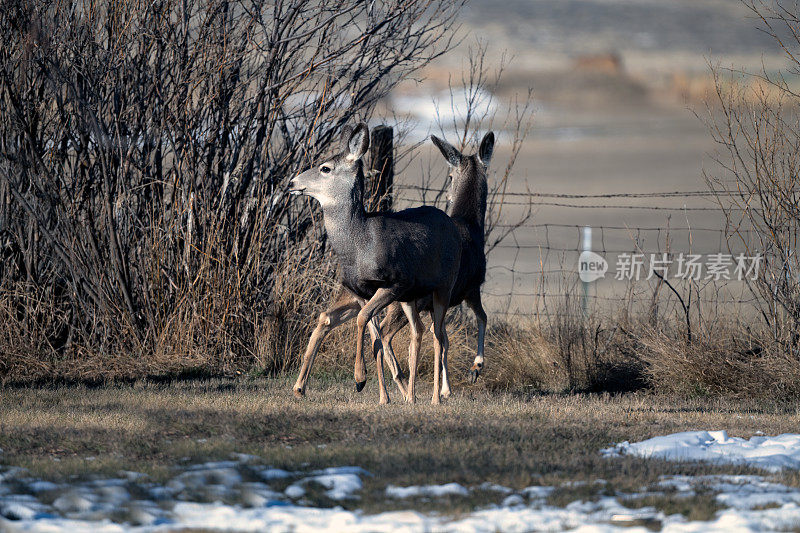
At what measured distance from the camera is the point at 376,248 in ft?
24.1

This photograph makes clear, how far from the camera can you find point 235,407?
760 centimetres

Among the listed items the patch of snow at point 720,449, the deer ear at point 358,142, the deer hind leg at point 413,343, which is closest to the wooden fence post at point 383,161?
the deer hind leg at point 413,343

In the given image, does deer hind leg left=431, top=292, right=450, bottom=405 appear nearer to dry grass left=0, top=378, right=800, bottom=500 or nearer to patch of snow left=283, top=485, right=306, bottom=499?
dry grass left=0, top=378, right=800, bottom=500

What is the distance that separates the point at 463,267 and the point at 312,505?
156 inches

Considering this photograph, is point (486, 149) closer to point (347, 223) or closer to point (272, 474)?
point (347, 223)

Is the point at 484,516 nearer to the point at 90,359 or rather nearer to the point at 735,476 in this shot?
the point at 735,476

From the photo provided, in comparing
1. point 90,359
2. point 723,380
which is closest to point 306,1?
point 90,359

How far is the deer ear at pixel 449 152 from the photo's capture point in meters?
8.96

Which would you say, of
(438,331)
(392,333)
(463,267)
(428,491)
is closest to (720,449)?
(428,491)

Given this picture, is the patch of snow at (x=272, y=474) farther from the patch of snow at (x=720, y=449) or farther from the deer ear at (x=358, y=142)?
the deer ear at (x=358, y=142)

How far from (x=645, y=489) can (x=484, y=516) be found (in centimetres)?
98

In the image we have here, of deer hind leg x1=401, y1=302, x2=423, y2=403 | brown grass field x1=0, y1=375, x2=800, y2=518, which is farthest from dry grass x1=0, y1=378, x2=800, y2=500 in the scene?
deer hind leg x1=401, y1=302, x2=423, y2=403

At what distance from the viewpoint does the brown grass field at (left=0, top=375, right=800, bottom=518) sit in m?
5.14

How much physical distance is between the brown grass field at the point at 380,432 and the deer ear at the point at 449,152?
212cm
